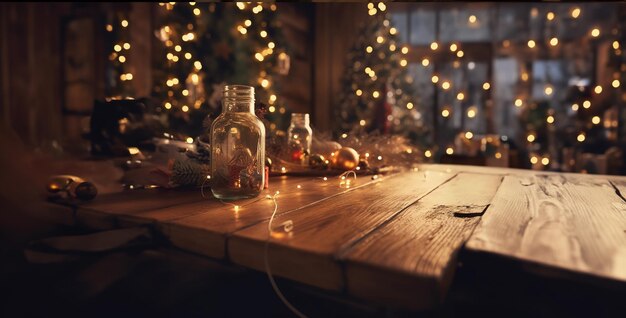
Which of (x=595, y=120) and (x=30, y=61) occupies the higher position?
(x=30, y=61)

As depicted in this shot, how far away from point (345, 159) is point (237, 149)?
Answer: 1.81 feet

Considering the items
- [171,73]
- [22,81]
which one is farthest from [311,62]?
[22,81]

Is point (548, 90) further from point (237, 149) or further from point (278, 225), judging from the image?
point (278, 225)

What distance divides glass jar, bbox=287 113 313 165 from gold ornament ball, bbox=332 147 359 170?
138 mm

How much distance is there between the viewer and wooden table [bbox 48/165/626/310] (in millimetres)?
Answer: 542

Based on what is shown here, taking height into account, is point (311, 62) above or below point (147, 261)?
above

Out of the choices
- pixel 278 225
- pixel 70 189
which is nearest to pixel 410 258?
pixel 278 225

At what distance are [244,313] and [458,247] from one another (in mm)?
487

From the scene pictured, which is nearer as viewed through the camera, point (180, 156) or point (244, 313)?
point (244, 313)

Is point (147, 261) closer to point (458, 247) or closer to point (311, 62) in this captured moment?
point (458, 247)

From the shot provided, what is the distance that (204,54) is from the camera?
3.98 meters

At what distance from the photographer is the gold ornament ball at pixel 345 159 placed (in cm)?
151

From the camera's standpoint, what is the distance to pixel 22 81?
5.37m

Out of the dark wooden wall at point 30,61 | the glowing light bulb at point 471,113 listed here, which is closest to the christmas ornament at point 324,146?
the dark wooden wall at point 30,61
